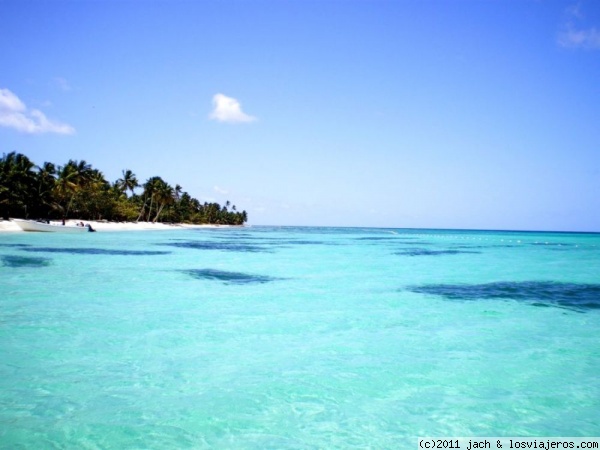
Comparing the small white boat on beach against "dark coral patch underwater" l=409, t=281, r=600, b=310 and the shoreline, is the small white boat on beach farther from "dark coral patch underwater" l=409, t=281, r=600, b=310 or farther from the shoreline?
"dark coral patch underwater" l=409, t=281, r=600, b=310

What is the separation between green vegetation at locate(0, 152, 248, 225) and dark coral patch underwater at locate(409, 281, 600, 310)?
1810 inches

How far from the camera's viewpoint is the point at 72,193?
2125 inches

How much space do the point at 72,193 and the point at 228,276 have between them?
47.4 m

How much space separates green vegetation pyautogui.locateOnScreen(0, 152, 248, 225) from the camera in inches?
1906

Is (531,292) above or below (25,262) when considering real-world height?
above

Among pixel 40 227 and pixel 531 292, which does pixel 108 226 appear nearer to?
pixel 40 227

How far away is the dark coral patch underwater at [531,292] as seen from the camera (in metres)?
12.2

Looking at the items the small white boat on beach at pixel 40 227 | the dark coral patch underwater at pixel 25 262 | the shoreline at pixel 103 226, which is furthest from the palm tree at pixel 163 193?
the dark coral patch underwater at pixel 25 262

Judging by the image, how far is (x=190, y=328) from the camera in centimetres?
814

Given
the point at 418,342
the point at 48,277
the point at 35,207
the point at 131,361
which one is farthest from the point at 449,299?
the point at 35,207

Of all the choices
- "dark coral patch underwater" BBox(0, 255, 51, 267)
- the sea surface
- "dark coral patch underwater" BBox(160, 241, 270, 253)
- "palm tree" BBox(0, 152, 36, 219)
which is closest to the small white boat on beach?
"palm tree" BBox(0, 152, 36, 219)

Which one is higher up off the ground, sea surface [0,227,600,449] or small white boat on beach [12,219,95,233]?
small white boat on beach [12,219,95,233]

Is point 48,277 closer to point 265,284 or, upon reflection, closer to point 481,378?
point 265,284

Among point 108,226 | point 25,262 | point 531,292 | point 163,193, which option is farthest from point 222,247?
point 163,193
